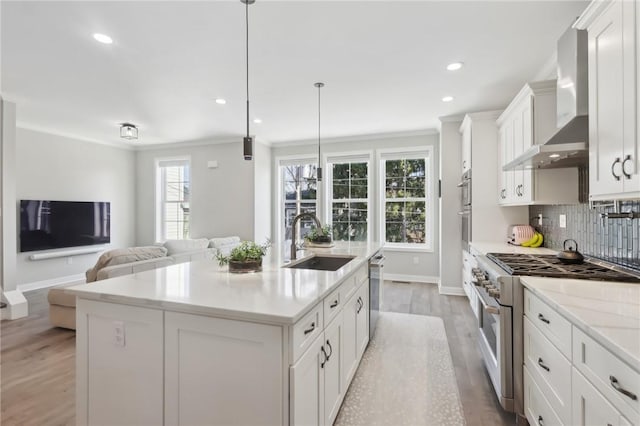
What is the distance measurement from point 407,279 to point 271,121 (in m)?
3.74

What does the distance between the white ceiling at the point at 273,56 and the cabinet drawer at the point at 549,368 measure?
225 centimetres

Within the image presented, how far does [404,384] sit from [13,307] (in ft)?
15.0

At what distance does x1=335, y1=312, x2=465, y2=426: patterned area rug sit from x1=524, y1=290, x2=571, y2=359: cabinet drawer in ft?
2.75

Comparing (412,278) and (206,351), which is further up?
(206,351)

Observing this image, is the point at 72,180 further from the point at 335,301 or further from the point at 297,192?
the point at 335,301

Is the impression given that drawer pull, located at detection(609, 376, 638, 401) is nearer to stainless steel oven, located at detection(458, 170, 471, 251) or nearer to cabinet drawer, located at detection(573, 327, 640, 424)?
cabinet drawer, located at detection(573, 327, 640, 424)

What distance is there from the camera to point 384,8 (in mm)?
2225

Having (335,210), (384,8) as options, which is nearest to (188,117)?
(335,210)

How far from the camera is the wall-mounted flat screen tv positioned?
507 cm

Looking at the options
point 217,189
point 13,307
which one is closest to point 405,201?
point 217,189

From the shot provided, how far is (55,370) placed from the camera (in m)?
2.56

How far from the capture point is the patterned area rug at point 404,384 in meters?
2.00

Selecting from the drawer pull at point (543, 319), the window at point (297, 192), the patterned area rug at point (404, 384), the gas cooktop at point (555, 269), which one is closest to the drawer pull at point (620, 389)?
the drawer pull at point (543, 319)

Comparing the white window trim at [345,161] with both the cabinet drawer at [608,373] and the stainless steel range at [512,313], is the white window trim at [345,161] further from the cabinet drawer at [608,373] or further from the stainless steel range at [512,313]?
the cabinet drawer at [608,373]
